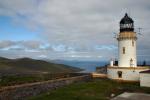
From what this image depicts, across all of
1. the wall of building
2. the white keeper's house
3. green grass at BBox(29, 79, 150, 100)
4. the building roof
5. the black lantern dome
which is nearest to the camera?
green grass at BBox(29, 79, 150, 100)

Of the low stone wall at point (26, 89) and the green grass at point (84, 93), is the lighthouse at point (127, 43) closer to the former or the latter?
the green grass at point (84, 93)

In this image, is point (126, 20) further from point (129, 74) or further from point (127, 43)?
point (129, 74)

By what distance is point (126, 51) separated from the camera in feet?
121

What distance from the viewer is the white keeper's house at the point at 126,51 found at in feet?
119

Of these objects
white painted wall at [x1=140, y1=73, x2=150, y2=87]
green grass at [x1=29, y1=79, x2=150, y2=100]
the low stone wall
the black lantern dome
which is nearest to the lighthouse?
the black lantern dome

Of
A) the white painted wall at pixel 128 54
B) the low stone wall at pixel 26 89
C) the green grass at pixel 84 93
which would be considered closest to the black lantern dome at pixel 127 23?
the white painted wall at pixel 128 54

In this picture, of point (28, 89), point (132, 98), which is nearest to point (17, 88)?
point (28, 89)

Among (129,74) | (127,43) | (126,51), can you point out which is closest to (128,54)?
(126,51)

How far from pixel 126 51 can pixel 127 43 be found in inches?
49.0

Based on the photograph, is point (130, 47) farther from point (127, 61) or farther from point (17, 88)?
point (17, 88)

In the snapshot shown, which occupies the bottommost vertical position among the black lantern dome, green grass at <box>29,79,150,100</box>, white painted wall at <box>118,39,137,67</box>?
green grass at <box>29,79,150,100</box>

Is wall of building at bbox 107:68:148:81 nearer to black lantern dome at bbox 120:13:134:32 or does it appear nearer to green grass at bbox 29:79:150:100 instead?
green grass at bbox 29:79:150:100

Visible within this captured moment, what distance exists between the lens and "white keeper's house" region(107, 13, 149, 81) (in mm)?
36125

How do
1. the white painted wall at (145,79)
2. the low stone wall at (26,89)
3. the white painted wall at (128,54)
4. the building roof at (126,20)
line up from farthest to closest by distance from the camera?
the building roof at (126,20) → the white painted wall at (128,54) → the white painted wall at (145,79) → the low stone wall at (26,89)
